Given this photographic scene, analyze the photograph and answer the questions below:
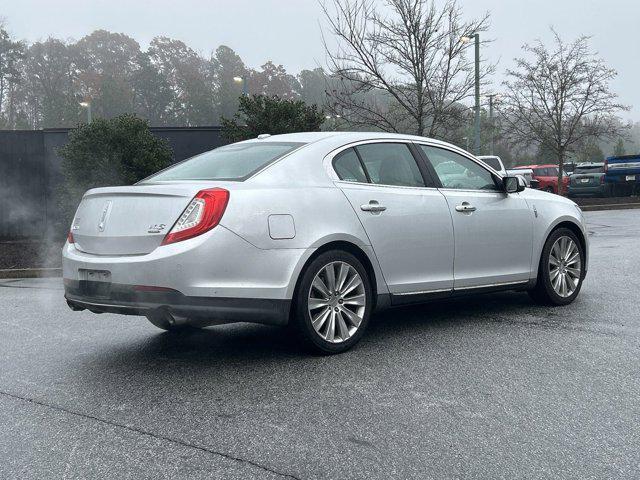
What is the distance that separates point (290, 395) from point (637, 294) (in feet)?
15.8

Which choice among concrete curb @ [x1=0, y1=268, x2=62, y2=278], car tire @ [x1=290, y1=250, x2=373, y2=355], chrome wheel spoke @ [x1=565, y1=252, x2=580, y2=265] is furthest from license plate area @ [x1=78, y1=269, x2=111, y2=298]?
concrete curb @ [x1=0, y1=268, x2=62, y2=278]

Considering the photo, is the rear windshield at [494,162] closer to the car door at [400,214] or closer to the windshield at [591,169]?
the windshield at [591,169]

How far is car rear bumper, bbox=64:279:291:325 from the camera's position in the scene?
443cm

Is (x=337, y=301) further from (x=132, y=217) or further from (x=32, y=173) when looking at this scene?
(x=32, y=173)

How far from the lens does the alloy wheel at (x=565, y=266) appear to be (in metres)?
6.78

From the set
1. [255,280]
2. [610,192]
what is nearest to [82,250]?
[255,280]

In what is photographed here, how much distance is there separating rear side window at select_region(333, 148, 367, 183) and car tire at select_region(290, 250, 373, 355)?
25.3 inches

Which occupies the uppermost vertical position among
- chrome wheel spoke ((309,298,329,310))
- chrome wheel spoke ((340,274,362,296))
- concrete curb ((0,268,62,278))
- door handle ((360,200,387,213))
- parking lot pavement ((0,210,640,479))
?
door handle ((360,200,387,213))

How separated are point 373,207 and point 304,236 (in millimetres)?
751

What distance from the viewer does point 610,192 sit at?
29.5 m

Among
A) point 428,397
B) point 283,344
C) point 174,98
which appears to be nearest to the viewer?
point 428,397

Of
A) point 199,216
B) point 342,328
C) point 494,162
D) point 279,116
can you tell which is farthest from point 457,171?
point 494,162

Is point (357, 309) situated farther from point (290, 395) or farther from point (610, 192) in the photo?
point (610, 192)

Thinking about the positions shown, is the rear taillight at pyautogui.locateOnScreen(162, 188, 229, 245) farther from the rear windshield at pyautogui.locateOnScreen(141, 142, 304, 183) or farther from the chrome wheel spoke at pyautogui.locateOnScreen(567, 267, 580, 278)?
the chrome wheel spoke at pyautogui.locateOnScreen(567, 267, 580, 278)
